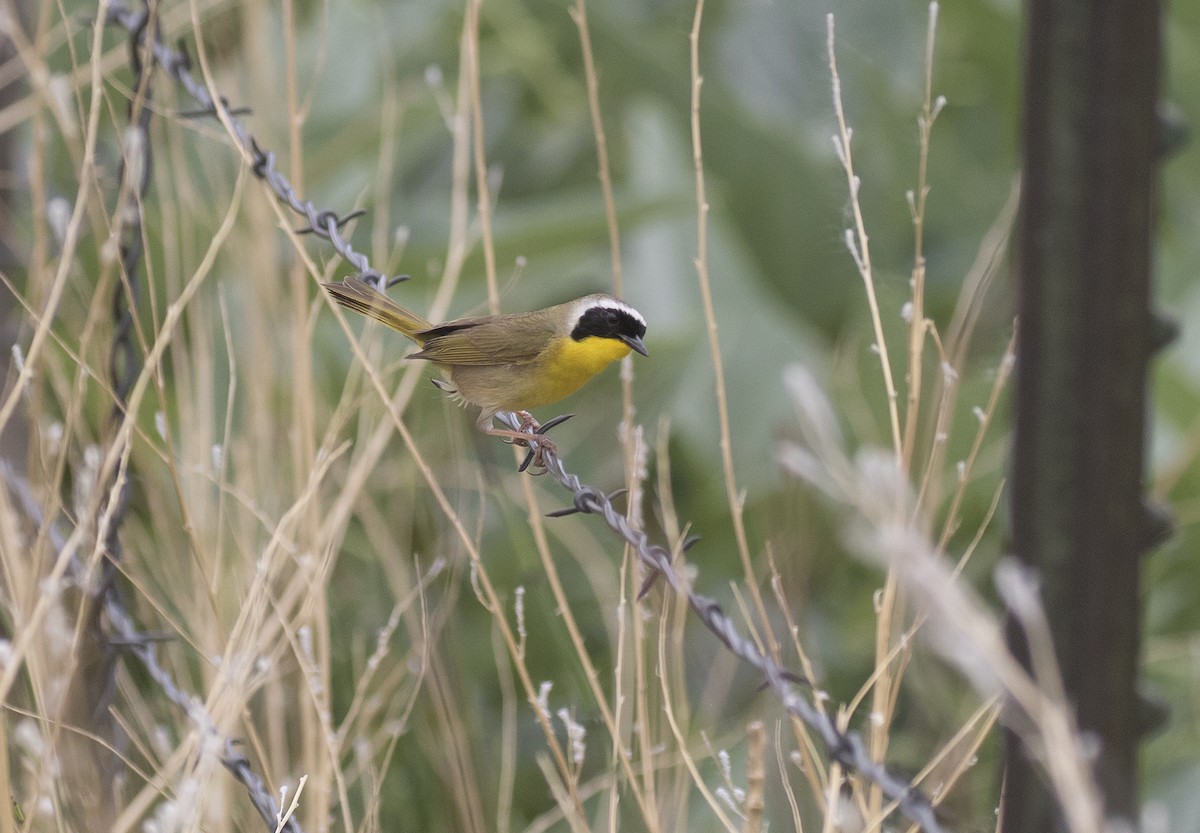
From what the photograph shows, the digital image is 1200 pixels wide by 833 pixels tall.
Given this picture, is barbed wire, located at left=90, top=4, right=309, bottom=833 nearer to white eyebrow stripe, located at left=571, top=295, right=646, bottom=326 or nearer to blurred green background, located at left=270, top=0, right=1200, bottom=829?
white eyebrow stripe, located at left=571, top=295, right=646, bottom=326

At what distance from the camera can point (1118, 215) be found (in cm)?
91

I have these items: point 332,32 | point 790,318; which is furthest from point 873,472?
point 332,32

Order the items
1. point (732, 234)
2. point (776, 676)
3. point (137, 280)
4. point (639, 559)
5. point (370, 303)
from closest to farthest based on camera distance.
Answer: point (776, 676), point (639, 559), point (370, 303), point (137, 280), point (732, 234)

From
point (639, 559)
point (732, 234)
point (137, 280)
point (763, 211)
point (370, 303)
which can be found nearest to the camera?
point (639, 559)

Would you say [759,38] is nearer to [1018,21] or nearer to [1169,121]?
[1018,21]

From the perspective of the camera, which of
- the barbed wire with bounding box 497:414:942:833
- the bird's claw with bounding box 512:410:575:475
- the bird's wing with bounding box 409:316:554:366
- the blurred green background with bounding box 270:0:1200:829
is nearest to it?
the barbed wire with bounding box 497:414:942:833

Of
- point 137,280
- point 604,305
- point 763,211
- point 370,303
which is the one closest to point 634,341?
point 604,305

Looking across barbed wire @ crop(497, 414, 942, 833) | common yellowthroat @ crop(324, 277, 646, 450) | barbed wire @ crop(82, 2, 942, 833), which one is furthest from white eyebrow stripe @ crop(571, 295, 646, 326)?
barbed wire @ crop(497, 414, 942, 833)

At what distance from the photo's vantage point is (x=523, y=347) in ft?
4.27

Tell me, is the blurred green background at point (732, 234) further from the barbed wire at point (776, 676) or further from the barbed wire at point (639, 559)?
the barbed wire at point (776, 676)

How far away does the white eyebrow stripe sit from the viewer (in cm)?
125

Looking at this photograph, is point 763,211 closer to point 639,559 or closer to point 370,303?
point 370,303

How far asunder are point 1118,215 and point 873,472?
33 centimetres

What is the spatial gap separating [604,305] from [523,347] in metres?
0.09
